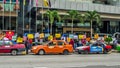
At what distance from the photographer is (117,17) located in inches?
2906

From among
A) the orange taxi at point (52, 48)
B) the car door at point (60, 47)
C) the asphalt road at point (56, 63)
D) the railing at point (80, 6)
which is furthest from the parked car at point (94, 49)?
the railing at point (80, 6)

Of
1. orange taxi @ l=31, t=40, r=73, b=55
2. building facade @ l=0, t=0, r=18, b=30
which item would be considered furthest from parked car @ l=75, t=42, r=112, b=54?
building facade @ l=0, t=0, r=18, b=30

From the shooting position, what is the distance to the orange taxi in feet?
106

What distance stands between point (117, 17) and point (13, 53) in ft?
150

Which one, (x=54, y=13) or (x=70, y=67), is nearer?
(x=70, y=67)

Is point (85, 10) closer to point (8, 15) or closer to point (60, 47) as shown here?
point (8, 15)

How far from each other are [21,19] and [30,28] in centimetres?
254

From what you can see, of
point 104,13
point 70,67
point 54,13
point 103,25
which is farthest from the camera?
point 103,25

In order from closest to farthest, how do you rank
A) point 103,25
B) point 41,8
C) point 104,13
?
1. point 41,8
2. point 104,13
3. point 103,25

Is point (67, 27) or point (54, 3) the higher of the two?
point (54, 3)

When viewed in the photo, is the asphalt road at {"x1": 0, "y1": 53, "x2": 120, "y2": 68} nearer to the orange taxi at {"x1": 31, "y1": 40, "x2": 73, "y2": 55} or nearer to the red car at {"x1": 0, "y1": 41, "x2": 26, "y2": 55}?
the red car at {"x1": 0, "y1": 41, "x2": 26, "y2": 55}

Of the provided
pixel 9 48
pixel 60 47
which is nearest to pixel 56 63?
pixel 9 48

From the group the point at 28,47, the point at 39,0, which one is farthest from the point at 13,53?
the point at 39,0

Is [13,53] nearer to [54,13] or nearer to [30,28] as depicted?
[54,13]
